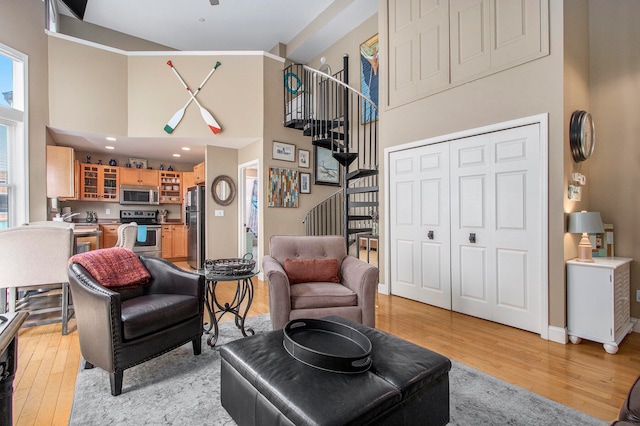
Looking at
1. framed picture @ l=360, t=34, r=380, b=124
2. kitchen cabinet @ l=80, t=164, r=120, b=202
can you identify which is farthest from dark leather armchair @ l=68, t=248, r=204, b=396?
kitchen cabinet @ l=80, t=164, r=120, b=202

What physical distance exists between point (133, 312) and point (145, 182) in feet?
19.5

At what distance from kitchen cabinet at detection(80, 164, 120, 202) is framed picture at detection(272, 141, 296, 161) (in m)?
3.92

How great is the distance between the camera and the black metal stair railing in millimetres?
4770

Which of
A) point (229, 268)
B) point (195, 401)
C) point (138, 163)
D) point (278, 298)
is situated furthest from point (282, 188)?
point (138, 163)

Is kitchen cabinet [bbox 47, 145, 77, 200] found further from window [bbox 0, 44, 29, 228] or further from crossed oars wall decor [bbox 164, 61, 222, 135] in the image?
crossed oars wall decor [bbox 164, 61, 222, 135]

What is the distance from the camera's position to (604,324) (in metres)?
2.58

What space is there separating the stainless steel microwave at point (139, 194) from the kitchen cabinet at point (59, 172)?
1861 millimetres

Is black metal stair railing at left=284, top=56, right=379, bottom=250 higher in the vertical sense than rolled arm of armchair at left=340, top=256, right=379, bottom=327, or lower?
higher

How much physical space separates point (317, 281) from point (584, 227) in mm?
2414

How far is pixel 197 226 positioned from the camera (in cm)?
591

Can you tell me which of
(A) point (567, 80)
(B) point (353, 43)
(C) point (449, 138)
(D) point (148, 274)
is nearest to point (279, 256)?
(D) point (148, 274)

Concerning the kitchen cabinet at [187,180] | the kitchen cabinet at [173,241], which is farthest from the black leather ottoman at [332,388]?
the kitchen cabinet at [187,180]

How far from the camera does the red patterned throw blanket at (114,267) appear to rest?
92.0 inches

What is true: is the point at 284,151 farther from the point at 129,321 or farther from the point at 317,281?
the point at 129,321
